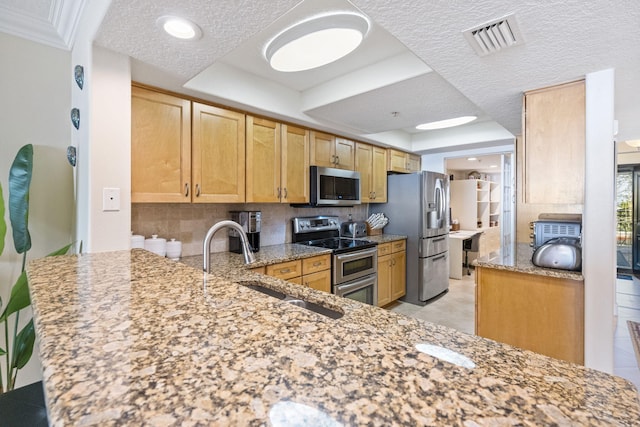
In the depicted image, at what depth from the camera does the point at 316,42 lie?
193 centimetres

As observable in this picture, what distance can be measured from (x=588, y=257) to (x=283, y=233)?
248cm

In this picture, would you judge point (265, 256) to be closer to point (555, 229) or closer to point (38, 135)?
point (38, 135)

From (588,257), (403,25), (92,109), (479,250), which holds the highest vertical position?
(403,25)

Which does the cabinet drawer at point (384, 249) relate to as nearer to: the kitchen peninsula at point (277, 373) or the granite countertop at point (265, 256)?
the granite countertop at point (265, 256)

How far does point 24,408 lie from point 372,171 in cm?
362

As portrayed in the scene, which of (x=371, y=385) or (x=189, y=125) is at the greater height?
(x=189, y=125)

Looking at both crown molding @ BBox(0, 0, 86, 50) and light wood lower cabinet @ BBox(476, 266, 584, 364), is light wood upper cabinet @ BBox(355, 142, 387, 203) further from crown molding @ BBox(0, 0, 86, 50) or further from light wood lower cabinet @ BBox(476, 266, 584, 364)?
crown molding @ BBox(0, 0, 86, 50)

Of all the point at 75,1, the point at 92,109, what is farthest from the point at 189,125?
the point at 75,1

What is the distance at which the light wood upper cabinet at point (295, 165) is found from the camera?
9.36ft

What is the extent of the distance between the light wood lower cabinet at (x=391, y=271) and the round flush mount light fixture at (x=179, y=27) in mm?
2775

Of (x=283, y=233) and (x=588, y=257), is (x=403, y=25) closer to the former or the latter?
(x=588, y=257)

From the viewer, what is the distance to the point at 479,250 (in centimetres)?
594

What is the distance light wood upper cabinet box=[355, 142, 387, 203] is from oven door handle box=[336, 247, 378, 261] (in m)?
0.72

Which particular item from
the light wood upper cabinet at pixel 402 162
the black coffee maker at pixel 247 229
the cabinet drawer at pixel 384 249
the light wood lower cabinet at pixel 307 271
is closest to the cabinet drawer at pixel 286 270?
the light wood lower cabinet at pixel 307 271
